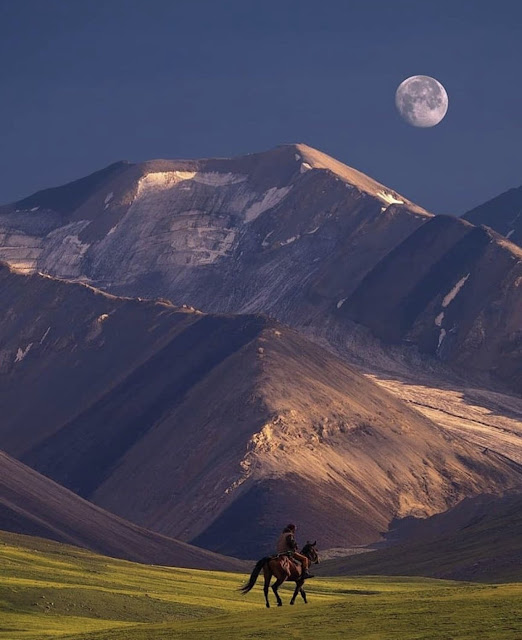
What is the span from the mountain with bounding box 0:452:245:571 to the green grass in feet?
122

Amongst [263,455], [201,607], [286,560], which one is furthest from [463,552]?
[286,560]

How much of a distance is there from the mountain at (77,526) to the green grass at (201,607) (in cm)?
3712

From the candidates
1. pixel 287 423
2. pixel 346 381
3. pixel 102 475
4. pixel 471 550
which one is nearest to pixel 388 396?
pixel 346 381

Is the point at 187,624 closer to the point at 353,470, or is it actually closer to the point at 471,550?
the point at 471,550

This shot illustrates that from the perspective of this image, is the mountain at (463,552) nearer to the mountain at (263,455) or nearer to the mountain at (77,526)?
the mountain at (77,526)

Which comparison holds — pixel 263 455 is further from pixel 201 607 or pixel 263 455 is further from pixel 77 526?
pixel 201 607

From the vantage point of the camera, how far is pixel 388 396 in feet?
639

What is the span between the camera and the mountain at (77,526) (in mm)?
116125

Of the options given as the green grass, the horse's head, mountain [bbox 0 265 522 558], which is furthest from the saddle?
mountain [bbox 0 265 522 558]

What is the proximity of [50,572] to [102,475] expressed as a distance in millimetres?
116682

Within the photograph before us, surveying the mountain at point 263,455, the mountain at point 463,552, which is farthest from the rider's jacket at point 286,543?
the mountain at point 263,455

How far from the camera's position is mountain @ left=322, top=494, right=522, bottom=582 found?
4097 inches

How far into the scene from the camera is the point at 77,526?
123 m

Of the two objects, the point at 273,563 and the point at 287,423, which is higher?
the point at 273,563
